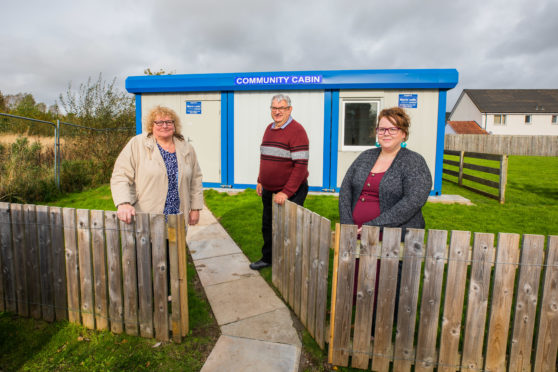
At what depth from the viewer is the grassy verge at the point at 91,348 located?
2.63m

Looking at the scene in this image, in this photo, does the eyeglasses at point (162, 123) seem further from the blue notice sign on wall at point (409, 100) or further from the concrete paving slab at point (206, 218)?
the blue notice sign on wall at point (409, 100)

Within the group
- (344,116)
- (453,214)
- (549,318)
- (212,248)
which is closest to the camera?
(549,318)

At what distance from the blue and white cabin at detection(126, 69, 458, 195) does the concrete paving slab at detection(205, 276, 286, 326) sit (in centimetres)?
609

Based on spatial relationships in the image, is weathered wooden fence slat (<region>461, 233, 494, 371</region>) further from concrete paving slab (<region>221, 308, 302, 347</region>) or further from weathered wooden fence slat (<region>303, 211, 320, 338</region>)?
concrete paving slab (<region>221, 308, 302, 347</region>)

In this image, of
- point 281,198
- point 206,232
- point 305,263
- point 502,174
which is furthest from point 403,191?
point 502,174

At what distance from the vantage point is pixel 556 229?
6.42 metres

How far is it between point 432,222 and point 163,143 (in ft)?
18.1

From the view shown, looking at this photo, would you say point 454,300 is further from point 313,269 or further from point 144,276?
point 144,276

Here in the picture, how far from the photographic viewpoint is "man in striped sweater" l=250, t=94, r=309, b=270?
147 inches

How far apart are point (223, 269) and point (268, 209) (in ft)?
3.35

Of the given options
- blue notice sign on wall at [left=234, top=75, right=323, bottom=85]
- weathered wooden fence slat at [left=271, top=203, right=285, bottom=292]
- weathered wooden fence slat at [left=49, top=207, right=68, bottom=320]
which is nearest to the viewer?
weathered wooden fence slat at [left=49, top=207, right=68, bottom=320]

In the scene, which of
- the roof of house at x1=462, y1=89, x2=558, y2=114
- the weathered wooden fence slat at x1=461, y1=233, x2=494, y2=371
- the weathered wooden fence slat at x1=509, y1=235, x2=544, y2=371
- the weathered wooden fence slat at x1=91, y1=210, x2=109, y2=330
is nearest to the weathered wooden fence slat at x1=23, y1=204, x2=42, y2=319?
the weathered wooden fence slat at x1=91, y1=210, x2=109, y2=330

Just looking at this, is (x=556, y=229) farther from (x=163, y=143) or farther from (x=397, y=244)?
(x=163, y=143)

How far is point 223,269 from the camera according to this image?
4.48m
